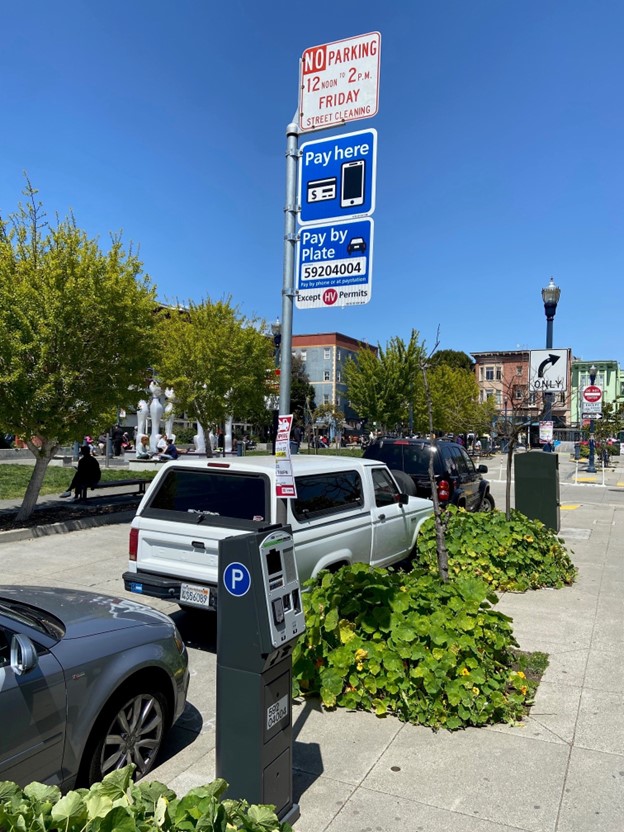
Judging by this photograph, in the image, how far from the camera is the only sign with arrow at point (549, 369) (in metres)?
15.8

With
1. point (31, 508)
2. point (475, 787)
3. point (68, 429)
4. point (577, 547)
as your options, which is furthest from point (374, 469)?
point (31, 508)

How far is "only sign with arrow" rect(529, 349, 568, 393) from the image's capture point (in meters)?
15.8

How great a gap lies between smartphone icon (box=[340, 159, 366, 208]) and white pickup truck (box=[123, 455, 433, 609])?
7.82 feet

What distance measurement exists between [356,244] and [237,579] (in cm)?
Result: 299

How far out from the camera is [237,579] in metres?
2.82

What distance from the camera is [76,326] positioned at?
11.2 metres

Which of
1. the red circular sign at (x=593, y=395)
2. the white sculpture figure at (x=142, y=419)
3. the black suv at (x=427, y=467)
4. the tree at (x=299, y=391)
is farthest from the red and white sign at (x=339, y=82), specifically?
the tree at (x=299, y=391)

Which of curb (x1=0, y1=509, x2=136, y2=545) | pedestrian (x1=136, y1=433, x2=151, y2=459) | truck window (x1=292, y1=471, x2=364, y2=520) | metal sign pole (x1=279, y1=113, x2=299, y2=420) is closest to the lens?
metal sign pole (x1=279, y1=113, x2=299, y2=420)

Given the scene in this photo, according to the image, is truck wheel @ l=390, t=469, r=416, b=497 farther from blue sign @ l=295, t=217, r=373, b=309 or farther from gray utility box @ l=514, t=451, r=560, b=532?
blue sign @ l=295, t=217, r=373, b=309

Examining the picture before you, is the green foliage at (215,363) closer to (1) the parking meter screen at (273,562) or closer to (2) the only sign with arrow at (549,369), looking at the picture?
(2) the only sign with arrow at (549,369)

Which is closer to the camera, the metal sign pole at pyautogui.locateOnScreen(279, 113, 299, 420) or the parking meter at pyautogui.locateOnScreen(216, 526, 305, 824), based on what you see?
the parking meter at pyautogui.locateOnScreen(216, 526, 305, 824)

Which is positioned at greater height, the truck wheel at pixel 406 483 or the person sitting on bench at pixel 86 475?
the truck wheel at pixel 406 483

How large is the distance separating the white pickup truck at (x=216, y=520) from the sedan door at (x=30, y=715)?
2.27 metres

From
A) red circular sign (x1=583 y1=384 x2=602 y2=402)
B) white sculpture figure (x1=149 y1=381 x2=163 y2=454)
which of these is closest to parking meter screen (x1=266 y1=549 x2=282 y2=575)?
red circular sign (x1=583 y1=384 x2=602 y2=402)
